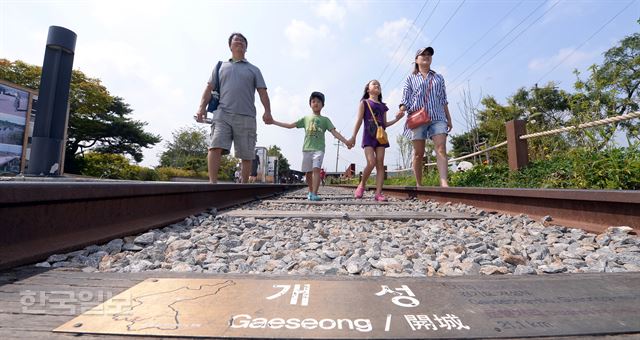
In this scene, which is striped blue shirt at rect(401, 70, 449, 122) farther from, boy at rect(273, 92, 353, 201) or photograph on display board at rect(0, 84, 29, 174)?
photograph on display board at rect(0, 84, 29, 174)

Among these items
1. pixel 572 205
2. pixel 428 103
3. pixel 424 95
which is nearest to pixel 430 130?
pixel 428 103

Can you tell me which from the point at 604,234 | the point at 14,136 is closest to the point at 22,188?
the point at 604,234

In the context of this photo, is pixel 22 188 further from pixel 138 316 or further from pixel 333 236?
pixel 333 236

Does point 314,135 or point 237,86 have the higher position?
point 237,86

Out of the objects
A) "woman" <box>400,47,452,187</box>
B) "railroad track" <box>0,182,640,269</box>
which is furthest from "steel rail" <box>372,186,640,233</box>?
"woman" <box>400,47,452,187</box>

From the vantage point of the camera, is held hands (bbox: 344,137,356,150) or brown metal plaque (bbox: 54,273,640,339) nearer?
brown metal plaque (bbox: 54,273,640,339)

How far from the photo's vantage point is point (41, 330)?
843 millimetres

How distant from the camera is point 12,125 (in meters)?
12.7

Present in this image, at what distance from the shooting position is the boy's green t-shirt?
206 inches

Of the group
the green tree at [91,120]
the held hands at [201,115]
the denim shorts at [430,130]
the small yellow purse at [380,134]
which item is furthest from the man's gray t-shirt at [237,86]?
the green tree at [91,120]

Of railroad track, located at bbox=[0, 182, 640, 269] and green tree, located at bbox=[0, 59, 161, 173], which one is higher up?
green tree, located at bbox=[0, 59, 161, 173]

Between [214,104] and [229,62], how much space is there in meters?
0.68

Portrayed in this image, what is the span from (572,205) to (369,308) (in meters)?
2.39

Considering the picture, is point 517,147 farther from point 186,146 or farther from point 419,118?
point 186,146
